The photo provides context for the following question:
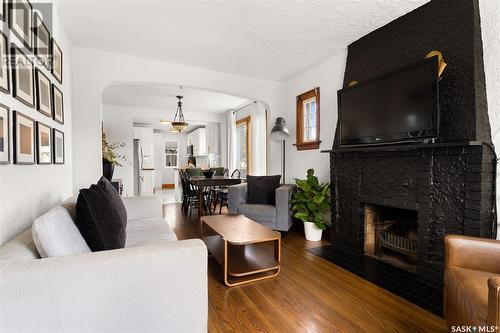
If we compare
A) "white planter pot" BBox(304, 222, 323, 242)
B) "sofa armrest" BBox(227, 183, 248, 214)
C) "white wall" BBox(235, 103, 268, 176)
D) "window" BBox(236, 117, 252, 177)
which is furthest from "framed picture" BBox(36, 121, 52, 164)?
"window" BBox(236, 117, 252, 177)

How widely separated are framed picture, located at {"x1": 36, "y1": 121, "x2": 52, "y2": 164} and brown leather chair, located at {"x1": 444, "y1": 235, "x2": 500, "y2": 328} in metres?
2.67

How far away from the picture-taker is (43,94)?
1.86 metres

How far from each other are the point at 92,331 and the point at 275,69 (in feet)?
12.5

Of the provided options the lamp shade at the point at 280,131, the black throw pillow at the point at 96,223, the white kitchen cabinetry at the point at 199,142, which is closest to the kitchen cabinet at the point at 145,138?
the white kitchen cabinetry at the point at 199,142

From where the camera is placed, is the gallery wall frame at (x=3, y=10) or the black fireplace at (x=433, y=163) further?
the black fireplace at (x=433, y=163)

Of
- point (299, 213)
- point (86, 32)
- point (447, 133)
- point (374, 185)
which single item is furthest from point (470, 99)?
point (86, 32)

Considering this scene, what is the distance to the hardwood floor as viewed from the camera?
1629 millimetres

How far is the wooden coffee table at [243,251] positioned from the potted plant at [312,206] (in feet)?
2.75

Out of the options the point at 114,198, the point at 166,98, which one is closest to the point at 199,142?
the point at 166,98

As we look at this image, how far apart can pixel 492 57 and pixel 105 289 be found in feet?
10.0

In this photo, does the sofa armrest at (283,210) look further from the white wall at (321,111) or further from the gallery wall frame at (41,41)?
the gallery wall frame at (41,41)

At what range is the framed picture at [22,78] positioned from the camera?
4.58ft

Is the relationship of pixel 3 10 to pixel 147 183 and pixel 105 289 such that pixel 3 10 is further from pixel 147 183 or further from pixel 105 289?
pixel 147 183

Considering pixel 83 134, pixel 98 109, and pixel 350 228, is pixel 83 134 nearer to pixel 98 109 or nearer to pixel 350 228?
pixel 98 109
